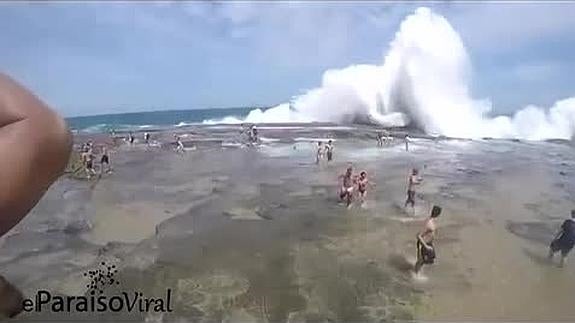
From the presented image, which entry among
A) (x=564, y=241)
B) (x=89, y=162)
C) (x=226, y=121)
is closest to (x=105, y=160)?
(x=89, y=162)

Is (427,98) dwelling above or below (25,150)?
above

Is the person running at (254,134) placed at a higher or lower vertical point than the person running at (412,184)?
higher

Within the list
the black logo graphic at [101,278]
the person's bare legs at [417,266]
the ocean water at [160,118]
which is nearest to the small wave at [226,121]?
the ocean water at [160,118]

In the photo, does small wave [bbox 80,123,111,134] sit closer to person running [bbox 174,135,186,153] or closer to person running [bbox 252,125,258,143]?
person running [bbox 174,135,186,153]

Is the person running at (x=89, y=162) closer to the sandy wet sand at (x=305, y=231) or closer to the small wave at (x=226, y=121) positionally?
the sandy wet sand at (x=305, y=231)

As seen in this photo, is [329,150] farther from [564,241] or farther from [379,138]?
[564,241]
